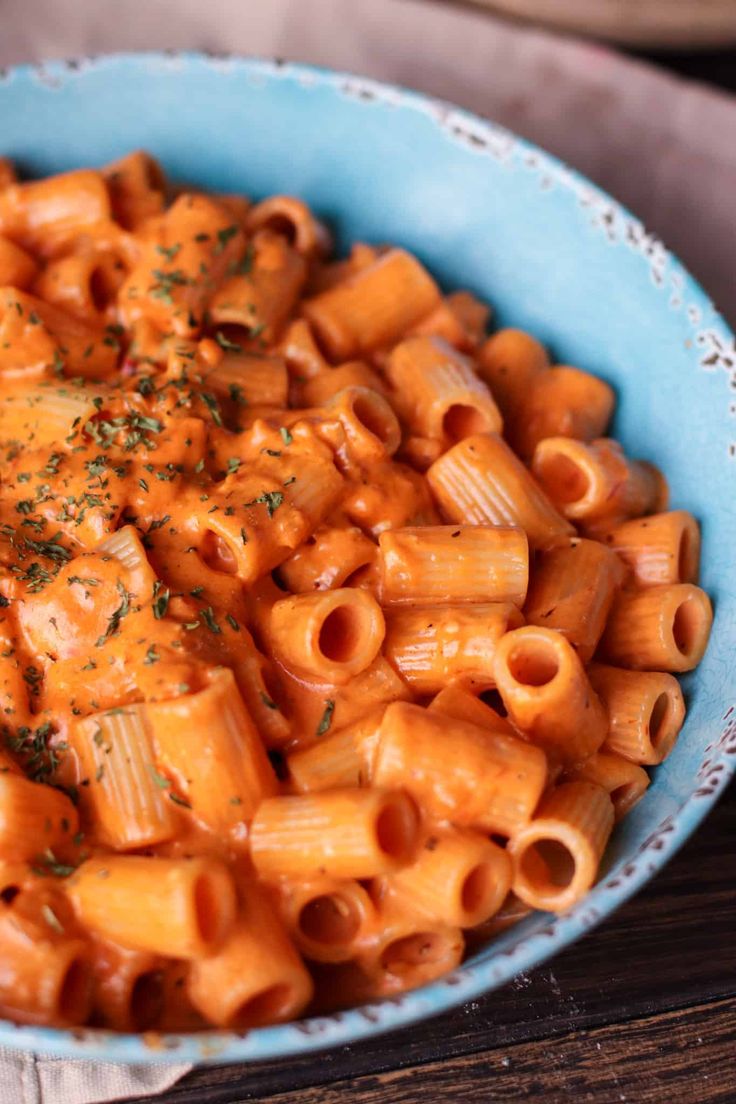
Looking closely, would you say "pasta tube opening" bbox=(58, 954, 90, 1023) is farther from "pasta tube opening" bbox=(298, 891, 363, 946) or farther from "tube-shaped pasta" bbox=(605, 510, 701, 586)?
"tube-shaped pasta" bbox=(605, 510, 701, 586)

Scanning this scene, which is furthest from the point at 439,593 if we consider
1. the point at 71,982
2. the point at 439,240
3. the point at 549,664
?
the point at 439,240

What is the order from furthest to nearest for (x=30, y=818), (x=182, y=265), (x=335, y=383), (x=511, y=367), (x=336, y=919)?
(x=511, y=367) → (x=182, y=265) → (x=335, y=383) → (x=336, y=919) → (x=30, y=818)

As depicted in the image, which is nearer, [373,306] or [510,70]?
[373,306]

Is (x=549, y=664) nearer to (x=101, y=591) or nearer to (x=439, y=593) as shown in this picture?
(x=439, y=593)

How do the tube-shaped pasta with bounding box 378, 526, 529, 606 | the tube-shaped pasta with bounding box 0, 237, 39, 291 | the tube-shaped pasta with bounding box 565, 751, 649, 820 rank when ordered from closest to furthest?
the tube-shaped pasta with bounding box 565, 751, 649, 820, the tube-shaped pasta with bounding box 378, 526, 529, 606, the tube-shaped pasta with bounding box 0, 237, 39, 291

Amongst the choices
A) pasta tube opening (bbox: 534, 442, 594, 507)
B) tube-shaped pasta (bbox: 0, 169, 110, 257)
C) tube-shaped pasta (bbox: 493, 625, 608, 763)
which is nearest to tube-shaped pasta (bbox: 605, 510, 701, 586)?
pasta tube opening (bbox: 534, 442, 594, 507)

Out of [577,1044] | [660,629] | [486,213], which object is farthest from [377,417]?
[577,1044]

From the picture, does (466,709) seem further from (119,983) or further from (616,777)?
(119,983)

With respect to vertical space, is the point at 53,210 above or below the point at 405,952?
above
